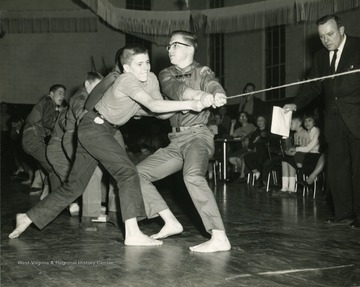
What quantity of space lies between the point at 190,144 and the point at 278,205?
274 centimetres

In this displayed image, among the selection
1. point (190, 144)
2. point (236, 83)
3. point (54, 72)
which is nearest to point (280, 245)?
point (190, 144)

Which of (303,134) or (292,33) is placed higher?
(292,33)

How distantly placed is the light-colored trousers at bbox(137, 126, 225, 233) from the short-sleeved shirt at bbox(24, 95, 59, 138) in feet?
8.83

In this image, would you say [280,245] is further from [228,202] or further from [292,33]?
[292,33]

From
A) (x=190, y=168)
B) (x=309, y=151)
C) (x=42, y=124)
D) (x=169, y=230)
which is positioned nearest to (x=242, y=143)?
(x=309, y=151)

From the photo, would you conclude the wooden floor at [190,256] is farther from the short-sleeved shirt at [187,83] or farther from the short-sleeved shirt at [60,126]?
the short-sleeved shirt at [60,126]

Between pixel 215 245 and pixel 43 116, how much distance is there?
3546mm

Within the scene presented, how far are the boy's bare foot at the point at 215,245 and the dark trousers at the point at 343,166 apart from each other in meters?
1.65

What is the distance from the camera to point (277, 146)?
25.2ft

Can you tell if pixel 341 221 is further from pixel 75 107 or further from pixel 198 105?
pixel 75 107

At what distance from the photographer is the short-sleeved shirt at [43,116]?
236 inches

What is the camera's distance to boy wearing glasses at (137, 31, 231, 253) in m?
3.27

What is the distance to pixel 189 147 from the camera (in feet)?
11.3

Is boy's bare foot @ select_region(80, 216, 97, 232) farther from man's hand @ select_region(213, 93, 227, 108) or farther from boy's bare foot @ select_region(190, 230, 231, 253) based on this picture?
man's hand @ select_region(213, 93, 227, 108)
